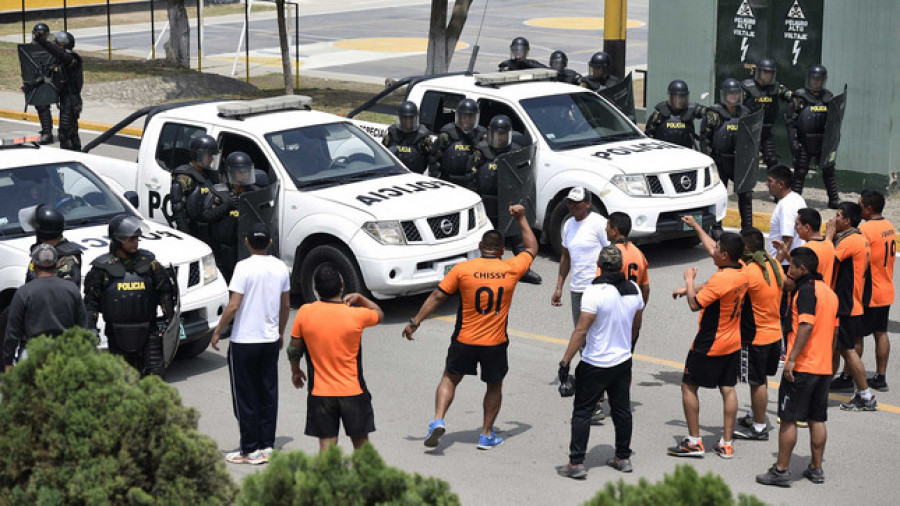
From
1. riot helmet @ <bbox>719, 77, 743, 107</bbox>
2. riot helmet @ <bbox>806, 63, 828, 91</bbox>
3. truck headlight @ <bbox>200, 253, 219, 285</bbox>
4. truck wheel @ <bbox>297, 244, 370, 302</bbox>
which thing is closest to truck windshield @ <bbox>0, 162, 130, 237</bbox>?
truck headlight @ <bbox>200, 253, 219, 285</bbox>

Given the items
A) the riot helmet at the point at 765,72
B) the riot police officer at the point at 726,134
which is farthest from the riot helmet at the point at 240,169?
the riot helmet at the point at 765,72

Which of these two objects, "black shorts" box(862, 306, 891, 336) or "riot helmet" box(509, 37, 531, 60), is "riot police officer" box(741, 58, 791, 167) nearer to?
"riot helmet" box(509, 37, 531, 60)

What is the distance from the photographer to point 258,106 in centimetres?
1270

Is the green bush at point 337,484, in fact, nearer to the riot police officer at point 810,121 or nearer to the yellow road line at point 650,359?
the yellow road line at point 650,359

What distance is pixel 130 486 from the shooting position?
561 cm

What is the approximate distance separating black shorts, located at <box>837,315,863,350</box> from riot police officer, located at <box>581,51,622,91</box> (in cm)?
763

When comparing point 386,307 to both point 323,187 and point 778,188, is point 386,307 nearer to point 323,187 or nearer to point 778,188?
point 323,187

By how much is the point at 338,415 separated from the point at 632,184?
20.8 ft

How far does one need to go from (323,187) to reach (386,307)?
1.28m

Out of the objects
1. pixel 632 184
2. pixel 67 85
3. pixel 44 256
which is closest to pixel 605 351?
pixel 44 256

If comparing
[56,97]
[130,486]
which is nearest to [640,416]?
[130,486]

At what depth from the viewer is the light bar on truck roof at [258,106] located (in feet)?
41.2

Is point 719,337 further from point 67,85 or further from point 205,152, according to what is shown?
point 67,85

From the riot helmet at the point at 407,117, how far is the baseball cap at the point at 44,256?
241 inches
